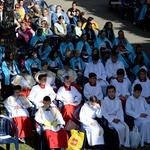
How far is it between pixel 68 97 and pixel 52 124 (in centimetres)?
132

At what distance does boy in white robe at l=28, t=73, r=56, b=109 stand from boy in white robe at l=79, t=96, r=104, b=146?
3.53 ft

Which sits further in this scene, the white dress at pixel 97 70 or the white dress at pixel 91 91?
the white dress at pixel 97 70

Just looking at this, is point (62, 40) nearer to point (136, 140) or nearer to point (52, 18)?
point (52, 18)

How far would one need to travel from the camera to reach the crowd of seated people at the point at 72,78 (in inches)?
432

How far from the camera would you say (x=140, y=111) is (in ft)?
Result: 37.5

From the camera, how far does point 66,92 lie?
11.9 metres

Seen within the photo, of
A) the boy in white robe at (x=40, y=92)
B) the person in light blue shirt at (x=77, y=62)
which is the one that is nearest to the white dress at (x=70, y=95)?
the boy in white robe at (x=40, y=92)

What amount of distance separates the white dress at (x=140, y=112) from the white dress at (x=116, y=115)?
0.85ft

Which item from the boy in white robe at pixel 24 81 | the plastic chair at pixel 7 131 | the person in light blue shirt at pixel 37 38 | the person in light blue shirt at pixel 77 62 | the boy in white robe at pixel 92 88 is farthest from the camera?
the person in light blue shirt at pixel 37 38

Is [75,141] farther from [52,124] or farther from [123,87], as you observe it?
[123,87]

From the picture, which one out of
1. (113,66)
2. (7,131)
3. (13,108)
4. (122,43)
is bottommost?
(7,131)

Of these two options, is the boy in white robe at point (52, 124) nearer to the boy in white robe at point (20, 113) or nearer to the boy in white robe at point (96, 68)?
the boy in white robe at point (20, 113)

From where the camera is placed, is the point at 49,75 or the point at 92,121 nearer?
the point at 92,121

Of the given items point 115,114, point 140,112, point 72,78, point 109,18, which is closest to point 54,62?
point 72,78
